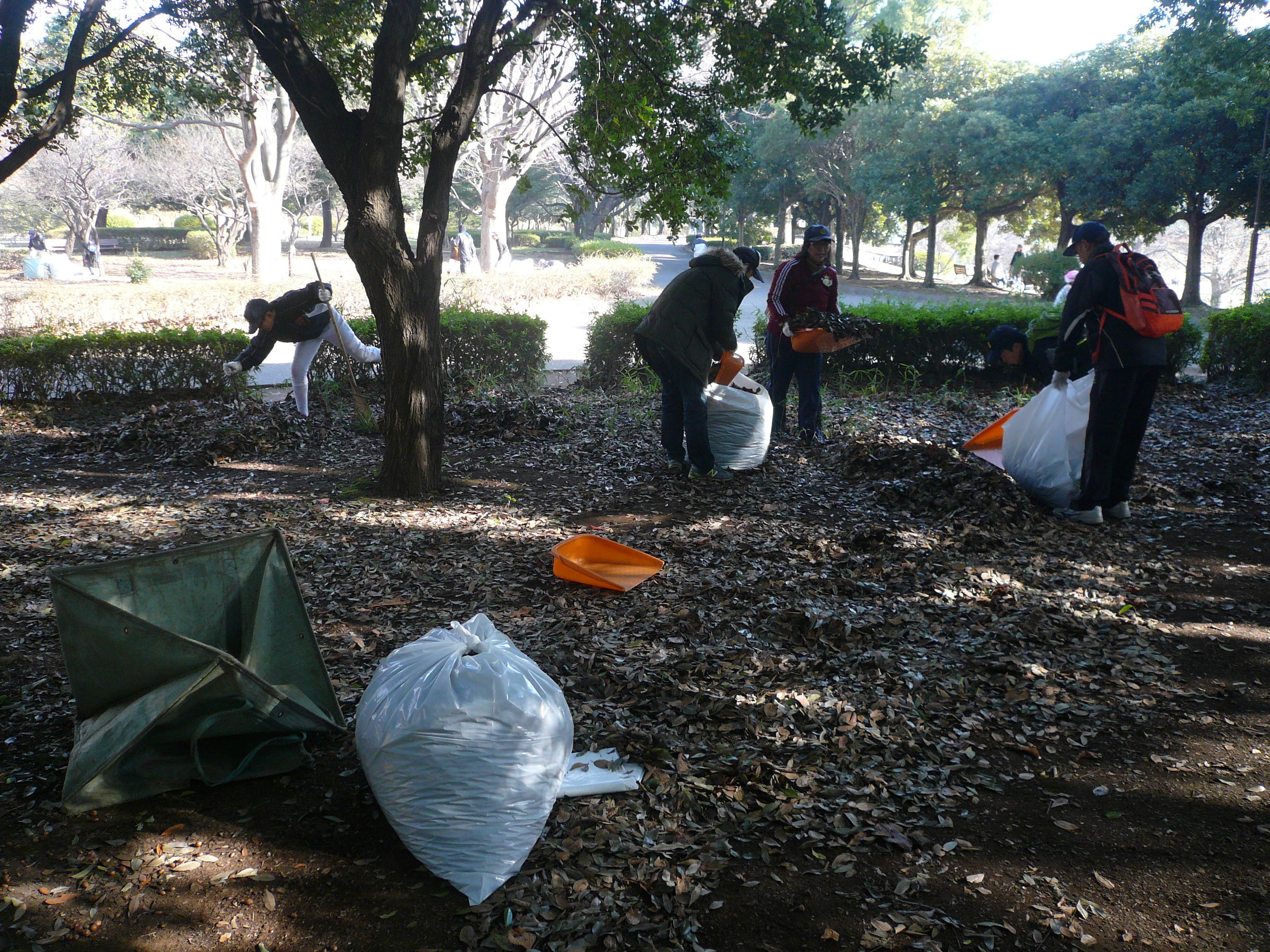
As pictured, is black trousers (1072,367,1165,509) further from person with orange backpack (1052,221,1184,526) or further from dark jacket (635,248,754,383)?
dark jacket (635,248,754,383)

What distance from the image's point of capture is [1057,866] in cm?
228

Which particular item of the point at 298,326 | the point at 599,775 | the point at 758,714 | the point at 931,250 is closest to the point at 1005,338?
the point at 758,714

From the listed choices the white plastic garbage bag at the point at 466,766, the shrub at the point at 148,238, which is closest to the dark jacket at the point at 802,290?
the white plastic garbage bag at the point at 466,766

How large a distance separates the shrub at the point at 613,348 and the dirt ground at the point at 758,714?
3.27 meters

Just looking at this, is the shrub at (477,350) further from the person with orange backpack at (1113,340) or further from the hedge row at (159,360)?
the person with orange backpack at (1113,340)

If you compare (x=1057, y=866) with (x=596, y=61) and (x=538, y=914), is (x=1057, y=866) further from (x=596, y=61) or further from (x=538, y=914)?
(x=596, y=61)

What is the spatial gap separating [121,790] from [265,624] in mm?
561

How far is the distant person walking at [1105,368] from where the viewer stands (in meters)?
4.57

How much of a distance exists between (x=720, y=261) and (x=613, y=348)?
3.96m

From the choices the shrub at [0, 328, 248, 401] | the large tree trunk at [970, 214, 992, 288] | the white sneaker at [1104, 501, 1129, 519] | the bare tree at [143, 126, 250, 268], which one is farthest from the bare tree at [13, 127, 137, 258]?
the white sneaker at [1104, 501, 1129, 519]

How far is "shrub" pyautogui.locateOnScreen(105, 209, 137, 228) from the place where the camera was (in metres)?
40.8

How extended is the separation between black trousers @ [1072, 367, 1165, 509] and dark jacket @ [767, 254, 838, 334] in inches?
84.9

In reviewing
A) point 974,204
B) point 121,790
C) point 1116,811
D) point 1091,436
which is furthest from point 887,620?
point 974,204

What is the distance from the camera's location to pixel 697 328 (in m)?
5.49
